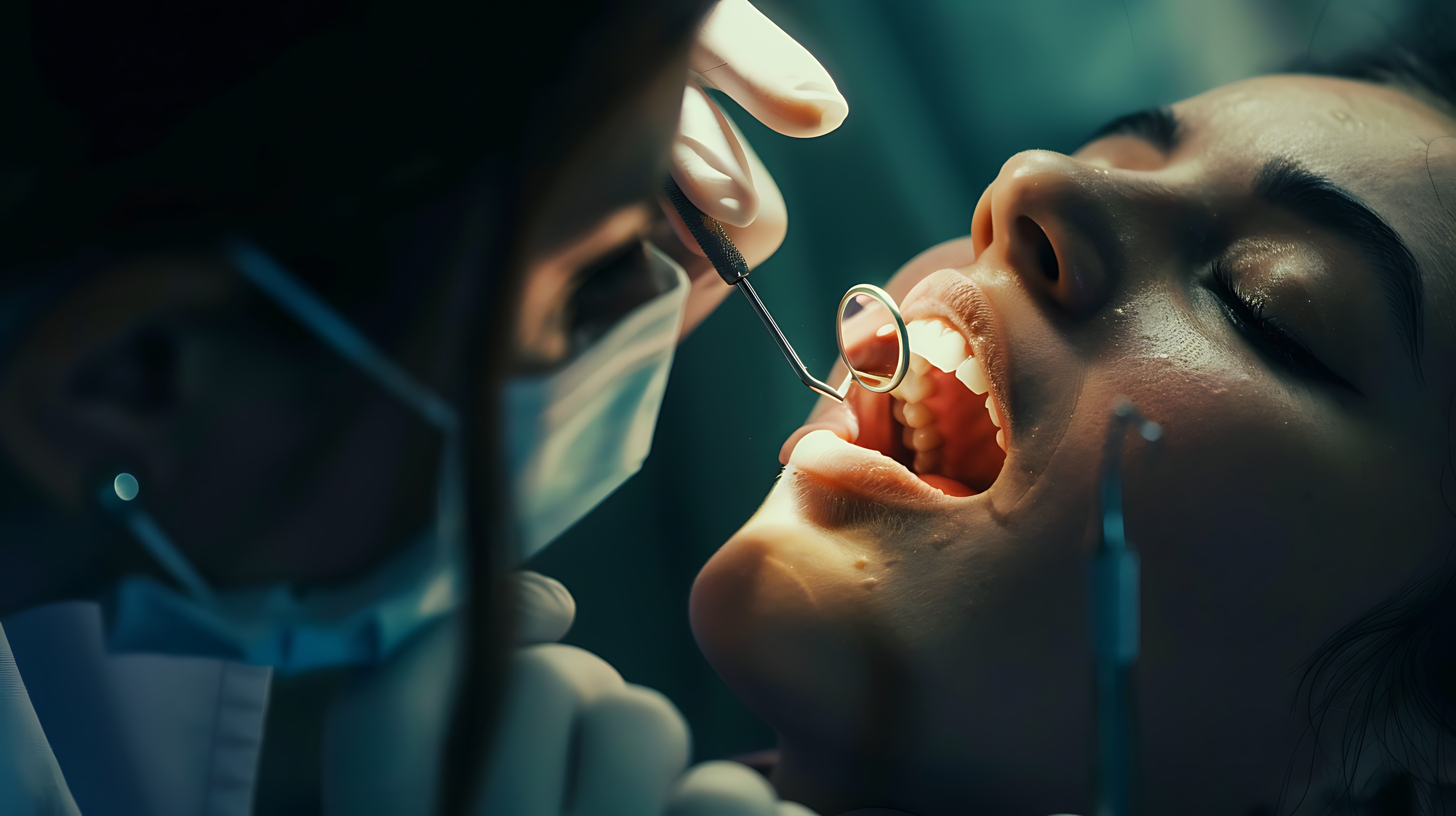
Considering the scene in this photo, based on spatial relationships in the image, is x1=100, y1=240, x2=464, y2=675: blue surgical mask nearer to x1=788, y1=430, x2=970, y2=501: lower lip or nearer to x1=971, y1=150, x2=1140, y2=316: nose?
x1=788, y1=430, x2=970, y2=501: lower lip

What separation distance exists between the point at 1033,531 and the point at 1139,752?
0.49ft

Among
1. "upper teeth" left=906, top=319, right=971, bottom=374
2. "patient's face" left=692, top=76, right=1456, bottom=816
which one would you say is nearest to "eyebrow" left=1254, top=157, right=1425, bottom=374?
"patient's face" left=692, top=76, right=1456, bottom=816

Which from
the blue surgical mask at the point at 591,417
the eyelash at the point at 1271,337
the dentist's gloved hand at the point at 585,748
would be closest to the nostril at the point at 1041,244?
the eyelash at the point at 1271,337

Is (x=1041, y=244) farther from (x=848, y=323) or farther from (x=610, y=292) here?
(x=610, y=292)

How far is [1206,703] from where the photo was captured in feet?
1.74

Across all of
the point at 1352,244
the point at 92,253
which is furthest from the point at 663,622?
the point at 1352,244

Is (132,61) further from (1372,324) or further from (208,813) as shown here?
(1372,324)

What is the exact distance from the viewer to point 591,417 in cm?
55

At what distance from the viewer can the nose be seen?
0.55m

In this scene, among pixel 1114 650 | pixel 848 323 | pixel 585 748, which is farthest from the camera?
pixel 848 323

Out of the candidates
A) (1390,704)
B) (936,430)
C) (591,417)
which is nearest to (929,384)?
(936,430)

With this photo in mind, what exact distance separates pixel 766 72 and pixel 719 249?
0.13m

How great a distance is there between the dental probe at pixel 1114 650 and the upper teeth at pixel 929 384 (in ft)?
0.46

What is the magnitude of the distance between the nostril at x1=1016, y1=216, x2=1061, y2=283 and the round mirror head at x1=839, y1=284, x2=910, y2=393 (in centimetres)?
9
